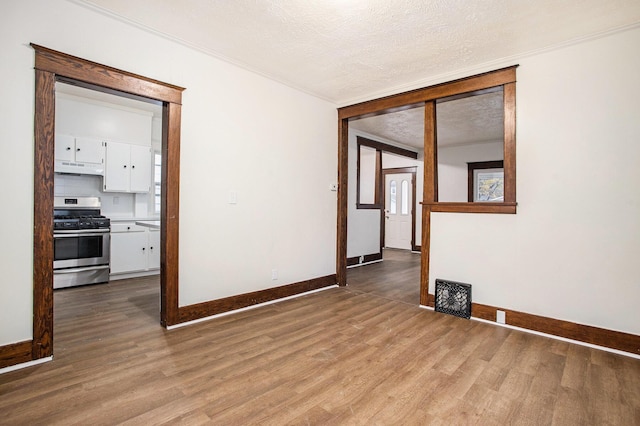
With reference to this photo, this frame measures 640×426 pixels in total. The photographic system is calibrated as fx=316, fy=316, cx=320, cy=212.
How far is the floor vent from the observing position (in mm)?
3452

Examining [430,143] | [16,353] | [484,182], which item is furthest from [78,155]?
[484,182]

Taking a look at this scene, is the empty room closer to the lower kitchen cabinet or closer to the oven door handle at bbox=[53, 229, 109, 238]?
the oven door handle at bbox=[53, 229, 109, 238]

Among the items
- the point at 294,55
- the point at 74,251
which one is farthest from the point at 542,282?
the point at 74,251

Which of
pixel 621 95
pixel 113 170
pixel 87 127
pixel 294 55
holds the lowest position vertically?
pixel 113 170

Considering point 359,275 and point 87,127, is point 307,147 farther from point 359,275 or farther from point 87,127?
point 87,127

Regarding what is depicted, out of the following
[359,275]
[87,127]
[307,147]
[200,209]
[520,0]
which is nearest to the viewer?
[520,0]

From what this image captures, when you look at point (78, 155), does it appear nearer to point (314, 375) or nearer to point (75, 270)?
point (75, 270)

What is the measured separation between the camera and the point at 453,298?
3.56m

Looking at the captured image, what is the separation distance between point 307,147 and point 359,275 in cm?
252

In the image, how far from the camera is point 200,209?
3266 mm

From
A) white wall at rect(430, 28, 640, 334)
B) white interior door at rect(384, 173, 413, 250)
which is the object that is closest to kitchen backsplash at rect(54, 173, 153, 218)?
white wall at rect(430, 28, 640, 334)

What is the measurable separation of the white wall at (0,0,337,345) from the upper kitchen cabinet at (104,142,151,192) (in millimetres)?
2845

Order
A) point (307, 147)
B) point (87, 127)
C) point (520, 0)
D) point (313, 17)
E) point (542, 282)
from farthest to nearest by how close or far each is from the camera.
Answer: point (87, 127), point (307, 147), point (542, 282), point (313, 17), point (520, 0)

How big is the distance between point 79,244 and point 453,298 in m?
5.07
